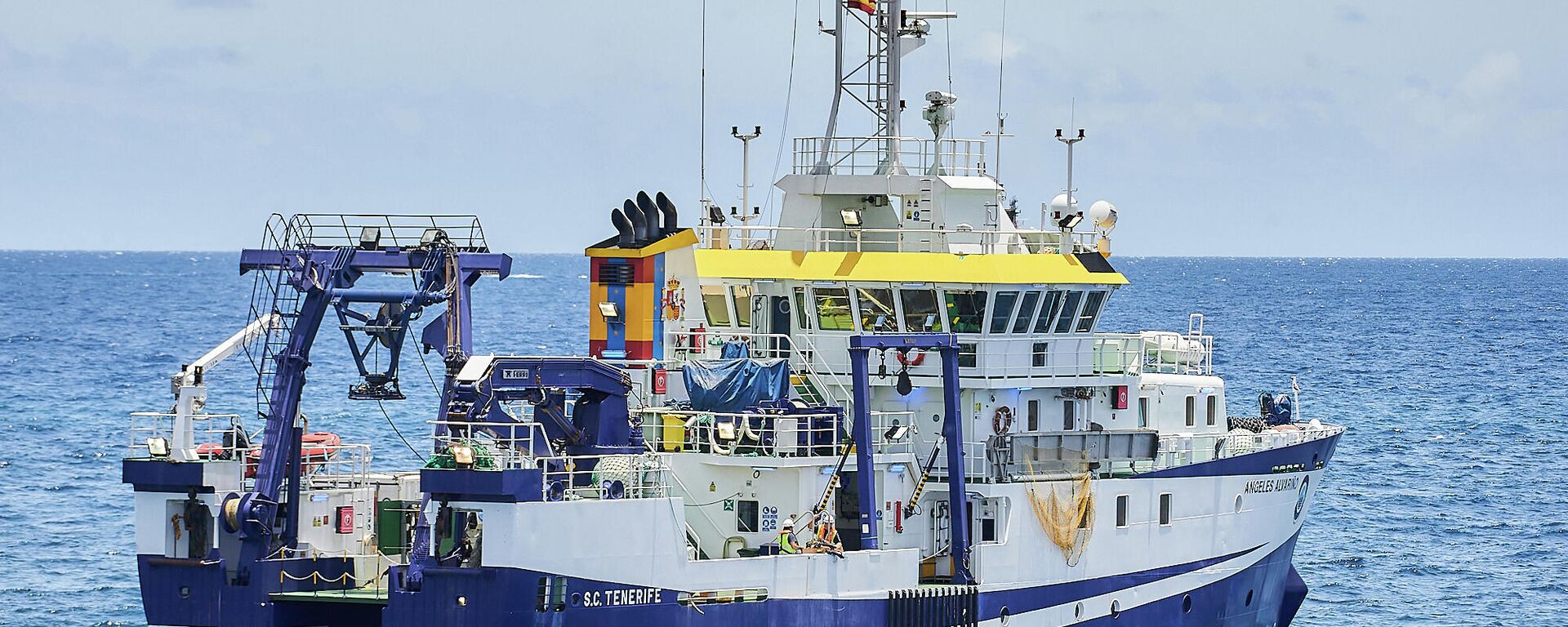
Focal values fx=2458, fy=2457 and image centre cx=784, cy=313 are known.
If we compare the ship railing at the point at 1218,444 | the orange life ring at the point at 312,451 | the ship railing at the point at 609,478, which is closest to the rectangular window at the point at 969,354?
the ship railing at the point at 1218,444

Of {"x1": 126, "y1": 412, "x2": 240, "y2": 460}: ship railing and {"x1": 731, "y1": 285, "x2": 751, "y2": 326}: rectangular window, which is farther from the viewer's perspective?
{"x1": 731, "y1": 285, "x2": 751, "y2": 326}: rectangular window

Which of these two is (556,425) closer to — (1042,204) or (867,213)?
(867,213)

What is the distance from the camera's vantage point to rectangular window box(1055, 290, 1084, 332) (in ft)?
106

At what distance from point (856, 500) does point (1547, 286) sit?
17171 cm

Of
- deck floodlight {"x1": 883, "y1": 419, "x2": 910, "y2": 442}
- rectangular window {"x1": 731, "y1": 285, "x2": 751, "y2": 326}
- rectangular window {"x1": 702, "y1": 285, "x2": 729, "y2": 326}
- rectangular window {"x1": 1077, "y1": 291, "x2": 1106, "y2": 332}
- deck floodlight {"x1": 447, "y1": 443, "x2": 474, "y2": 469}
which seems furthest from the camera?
rectangular window {"x1": 702, "y1": 285, "x2": 729, "y2": 326}

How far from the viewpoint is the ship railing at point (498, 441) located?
26984mm

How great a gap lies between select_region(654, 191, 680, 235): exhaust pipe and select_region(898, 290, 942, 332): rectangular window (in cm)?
417

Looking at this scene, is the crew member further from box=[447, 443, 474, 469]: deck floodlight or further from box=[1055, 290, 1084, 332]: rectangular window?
box=[1055, 290, 1084, 332]: rectangular window

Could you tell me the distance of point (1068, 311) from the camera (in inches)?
1280

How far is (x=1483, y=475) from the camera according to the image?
60.8 m

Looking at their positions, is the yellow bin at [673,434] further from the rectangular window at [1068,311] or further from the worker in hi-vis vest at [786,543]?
the rectangular window at [1068,311]

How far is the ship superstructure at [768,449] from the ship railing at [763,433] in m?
0.05

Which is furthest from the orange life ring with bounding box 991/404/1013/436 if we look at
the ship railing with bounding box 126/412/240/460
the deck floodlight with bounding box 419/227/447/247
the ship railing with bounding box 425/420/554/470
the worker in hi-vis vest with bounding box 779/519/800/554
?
the ship railing with bounding box 126/412/240/460

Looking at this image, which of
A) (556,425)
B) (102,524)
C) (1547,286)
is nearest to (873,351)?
(556,425)
